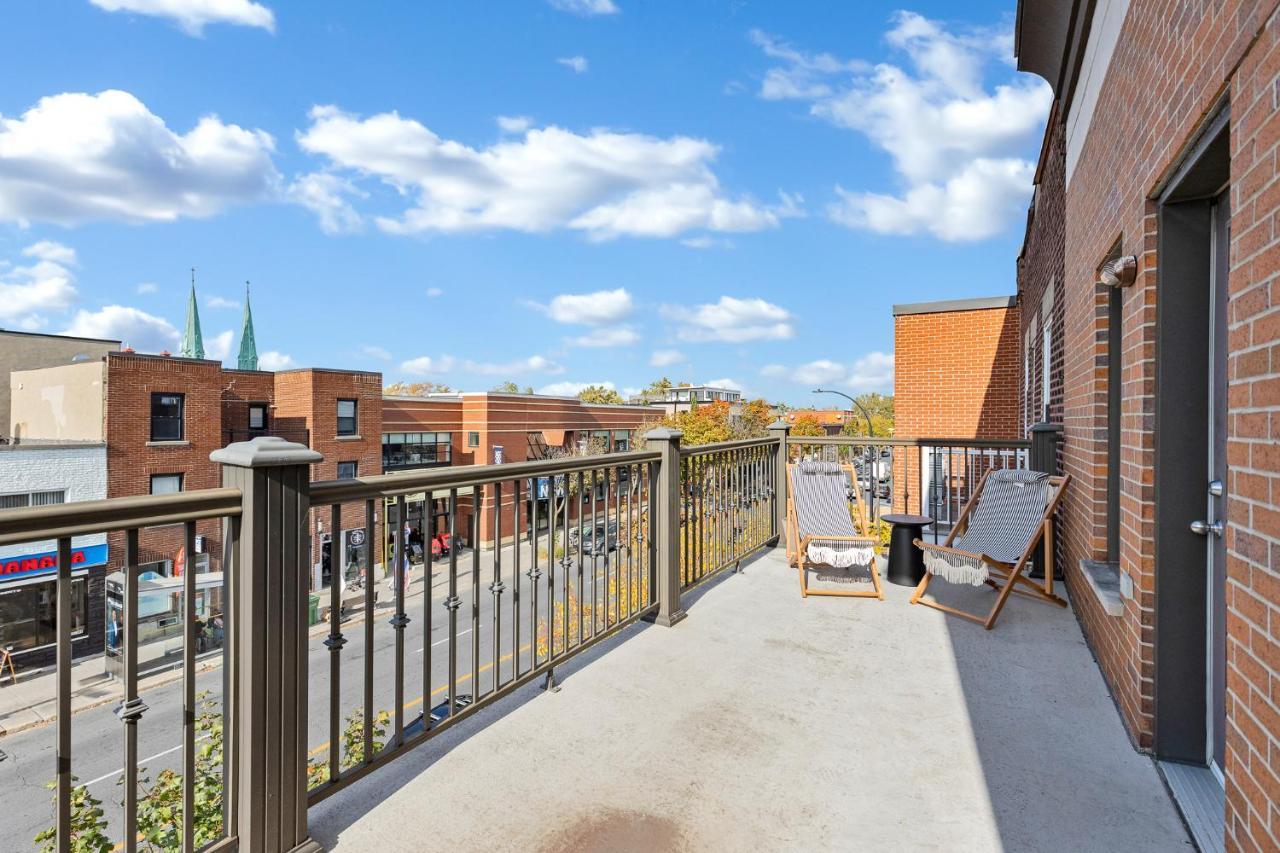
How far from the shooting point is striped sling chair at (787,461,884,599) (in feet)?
14.4

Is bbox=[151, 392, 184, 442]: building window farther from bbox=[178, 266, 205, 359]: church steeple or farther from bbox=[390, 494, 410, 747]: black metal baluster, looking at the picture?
bbox=[178, 266, 205, 359]: church steeple

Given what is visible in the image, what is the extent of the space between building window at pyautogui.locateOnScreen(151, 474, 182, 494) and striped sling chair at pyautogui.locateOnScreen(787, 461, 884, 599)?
71.6ft

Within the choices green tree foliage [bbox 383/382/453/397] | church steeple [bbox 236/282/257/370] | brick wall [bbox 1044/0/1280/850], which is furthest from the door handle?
church steeple [bbox 236/282/257/370]

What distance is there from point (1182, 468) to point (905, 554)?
279 centimetres

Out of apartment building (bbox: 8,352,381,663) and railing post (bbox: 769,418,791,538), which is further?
apartment building (bbox: 8,352,381,663)

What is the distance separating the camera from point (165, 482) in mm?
20234

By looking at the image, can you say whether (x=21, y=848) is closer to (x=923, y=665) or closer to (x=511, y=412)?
(x=923, y=665)

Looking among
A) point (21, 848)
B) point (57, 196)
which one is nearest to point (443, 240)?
point (57, 196)

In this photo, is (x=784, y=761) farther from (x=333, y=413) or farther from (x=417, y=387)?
(x=417, y=387)

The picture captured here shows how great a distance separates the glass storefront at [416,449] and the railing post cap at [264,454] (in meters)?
27.4

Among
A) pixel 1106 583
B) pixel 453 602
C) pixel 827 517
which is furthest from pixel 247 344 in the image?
pixel 1106 583

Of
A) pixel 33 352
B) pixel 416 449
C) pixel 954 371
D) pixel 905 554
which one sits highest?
pixel 33 352

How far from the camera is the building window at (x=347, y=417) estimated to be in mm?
25072

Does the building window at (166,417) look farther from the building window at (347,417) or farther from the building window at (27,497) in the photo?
the building window at (347,417)
